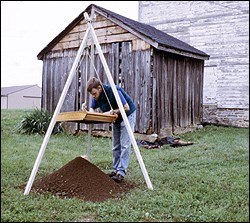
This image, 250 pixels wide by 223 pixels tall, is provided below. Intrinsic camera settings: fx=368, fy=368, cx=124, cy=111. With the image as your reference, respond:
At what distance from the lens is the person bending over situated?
17.2ft

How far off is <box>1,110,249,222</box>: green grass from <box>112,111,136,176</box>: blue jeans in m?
0.31

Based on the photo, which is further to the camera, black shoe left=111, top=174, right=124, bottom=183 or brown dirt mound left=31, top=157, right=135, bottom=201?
black shoe left=111, top=174, right=124, bottom=183

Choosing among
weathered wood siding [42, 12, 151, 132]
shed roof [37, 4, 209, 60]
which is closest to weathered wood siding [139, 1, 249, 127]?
shed roof [37, 4, 209, 60]

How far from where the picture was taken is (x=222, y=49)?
1470cm

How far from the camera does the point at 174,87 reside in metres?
11.2

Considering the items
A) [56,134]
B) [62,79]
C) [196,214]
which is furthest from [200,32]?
[196,214]

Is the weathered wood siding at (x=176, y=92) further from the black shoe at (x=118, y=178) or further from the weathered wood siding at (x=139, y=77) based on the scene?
the black shoe at (x=118, y=178)

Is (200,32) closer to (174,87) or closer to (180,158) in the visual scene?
(174,87)

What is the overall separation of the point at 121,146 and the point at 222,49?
1053 centimetres

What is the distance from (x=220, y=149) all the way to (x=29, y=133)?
5.66m

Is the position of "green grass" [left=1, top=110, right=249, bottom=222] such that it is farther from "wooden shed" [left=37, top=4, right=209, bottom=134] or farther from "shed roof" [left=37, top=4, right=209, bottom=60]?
"shed roof" [left=37, top=4, right=209, bottom=60]

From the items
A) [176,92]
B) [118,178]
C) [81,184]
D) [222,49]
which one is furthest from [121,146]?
[222,49]

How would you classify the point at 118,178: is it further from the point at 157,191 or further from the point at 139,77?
the point at 139,77

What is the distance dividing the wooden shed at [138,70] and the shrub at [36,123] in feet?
2.31
